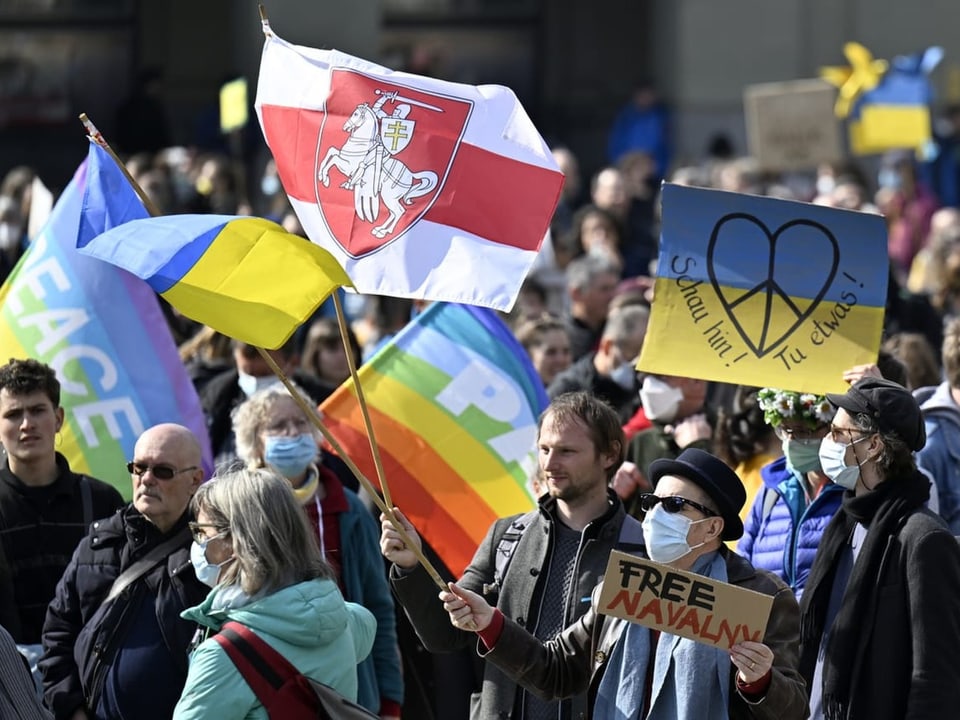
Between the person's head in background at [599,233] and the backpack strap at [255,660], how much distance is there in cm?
717

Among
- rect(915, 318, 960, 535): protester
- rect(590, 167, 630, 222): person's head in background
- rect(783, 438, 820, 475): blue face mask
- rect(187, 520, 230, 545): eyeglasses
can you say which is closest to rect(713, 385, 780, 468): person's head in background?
rect(915, 318, 960, 535): protester

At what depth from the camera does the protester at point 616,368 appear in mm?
8227

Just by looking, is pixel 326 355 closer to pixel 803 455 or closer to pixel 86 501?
pixel 86 501

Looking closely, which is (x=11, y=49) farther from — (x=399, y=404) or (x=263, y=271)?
(x=263, y=271)

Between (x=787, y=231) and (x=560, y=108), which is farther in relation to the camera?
(x=560, y=108)

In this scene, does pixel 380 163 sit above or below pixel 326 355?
above

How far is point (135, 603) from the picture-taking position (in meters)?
5.74

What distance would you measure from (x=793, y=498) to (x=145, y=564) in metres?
1.97

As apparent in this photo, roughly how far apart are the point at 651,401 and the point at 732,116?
15.5m

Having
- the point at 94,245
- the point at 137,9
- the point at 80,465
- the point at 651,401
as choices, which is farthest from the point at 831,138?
the point at 137,9

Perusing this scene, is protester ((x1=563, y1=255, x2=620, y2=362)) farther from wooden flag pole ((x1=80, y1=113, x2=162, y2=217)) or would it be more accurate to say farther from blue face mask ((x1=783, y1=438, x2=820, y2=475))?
wooden flag pole ((x1=80, y1=113, x2=162, y2=217))

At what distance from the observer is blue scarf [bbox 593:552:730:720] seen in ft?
15.7

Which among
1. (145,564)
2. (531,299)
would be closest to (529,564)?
(145,564)

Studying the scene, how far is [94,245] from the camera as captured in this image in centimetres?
570
